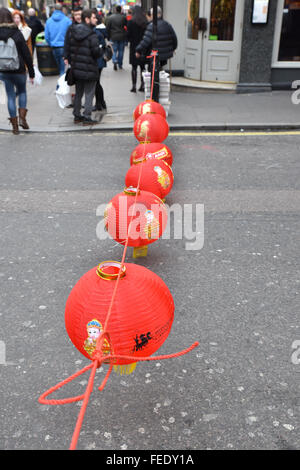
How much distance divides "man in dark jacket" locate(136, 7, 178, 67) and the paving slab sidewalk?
128cm

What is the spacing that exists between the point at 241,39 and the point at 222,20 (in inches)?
31.0

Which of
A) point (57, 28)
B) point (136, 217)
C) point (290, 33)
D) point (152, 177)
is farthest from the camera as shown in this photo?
point (57, 28)

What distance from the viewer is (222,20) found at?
12.3m

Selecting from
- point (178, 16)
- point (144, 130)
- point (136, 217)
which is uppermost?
point (178, 16)

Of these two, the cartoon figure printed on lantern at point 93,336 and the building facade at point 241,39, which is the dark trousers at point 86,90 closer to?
the building facade at point 241,39

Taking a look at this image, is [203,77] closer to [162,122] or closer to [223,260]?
[162,122]

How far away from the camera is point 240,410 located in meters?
2.89

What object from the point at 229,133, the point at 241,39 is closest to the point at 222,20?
the point at 241,39

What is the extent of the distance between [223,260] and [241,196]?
1894 millimetres

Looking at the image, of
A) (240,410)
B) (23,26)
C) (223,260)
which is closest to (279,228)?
(223,260)

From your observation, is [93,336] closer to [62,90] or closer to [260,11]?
[62,90]

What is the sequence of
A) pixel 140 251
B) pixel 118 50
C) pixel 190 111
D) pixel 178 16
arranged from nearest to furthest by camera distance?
pixel 140 251 < pixel 190 111 < pixel 178 16 < pixel 118 50

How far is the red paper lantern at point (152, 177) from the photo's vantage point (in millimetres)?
4887

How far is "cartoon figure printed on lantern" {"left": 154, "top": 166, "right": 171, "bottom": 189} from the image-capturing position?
4941 millimetres
